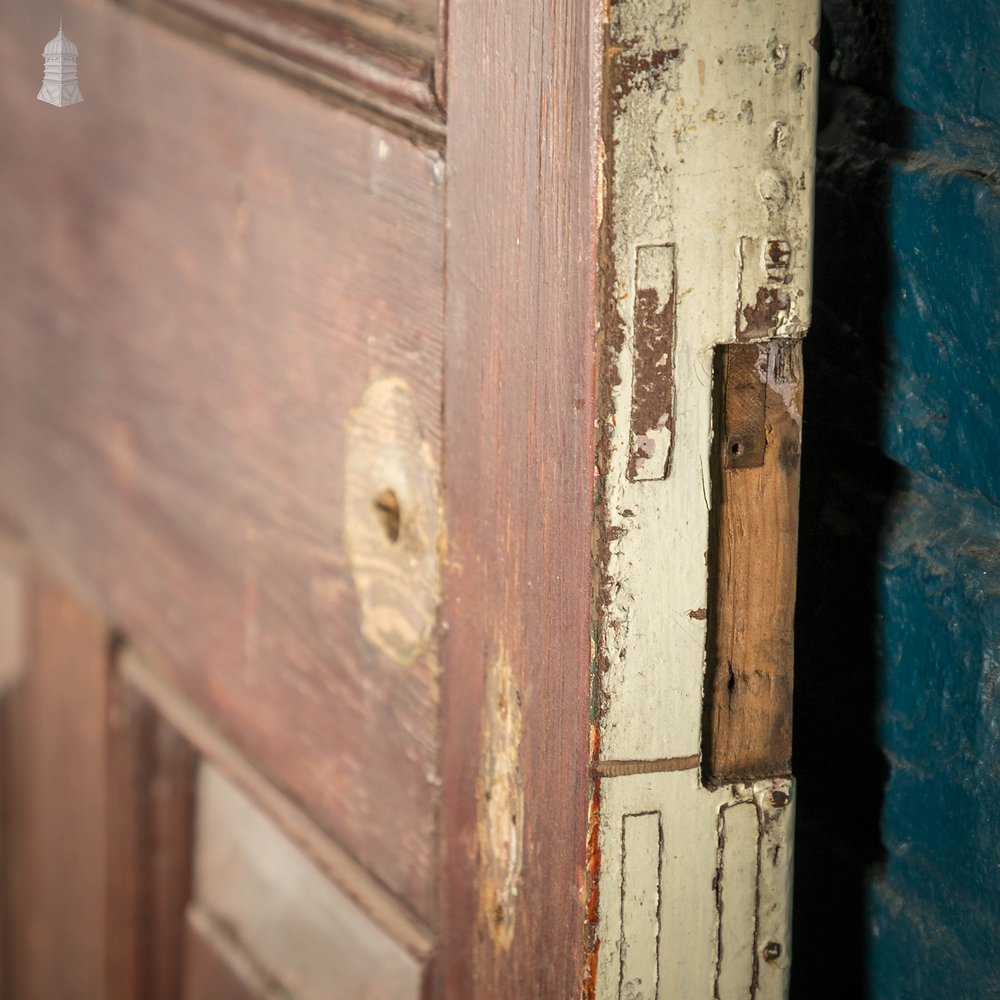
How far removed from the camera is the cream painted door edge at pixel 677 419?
1.58ft

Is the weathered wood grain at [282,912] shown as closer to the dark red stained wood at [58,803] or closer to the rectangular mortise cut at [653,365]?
the dark red stained wood at [58,803]

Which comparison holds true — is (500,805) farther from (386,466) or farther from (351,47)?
(351,47)

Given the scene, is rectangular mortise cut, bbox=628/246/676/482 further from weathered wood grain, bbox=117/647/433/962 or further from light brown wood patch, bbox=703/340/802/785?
weathered wood grain, bbox=117/647/433/962

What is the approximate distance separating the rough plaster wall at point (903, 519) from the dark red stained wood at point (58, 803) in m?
0.65

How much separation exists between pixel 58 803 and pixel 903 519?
0.89 metres

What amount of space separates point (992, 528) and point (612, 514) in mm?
166

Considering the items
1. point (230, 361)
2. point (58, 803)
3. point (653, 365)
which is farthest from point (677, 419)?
point (58, 803)

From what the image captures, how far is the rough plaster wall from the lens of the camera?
54cm

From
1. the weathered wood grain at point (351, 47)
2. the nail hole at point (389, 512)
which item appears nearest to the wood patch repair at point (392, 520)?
the nail hole at point (389, 512)

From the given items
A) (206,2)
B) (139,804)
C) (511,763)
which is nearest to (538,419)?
(511,763)

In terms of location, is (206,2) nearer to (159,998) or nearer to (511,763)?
(511,763)

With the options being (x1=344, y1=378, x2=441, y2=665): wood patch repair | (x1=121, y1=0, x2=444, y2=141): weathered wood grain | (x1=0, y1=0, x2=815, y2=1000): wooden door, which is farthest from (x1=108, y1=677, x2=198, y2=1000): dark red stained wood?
(x1=121, y1=0, x2=444, y2=141): weathered wood grain

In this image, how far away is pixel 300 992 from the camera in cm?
86
